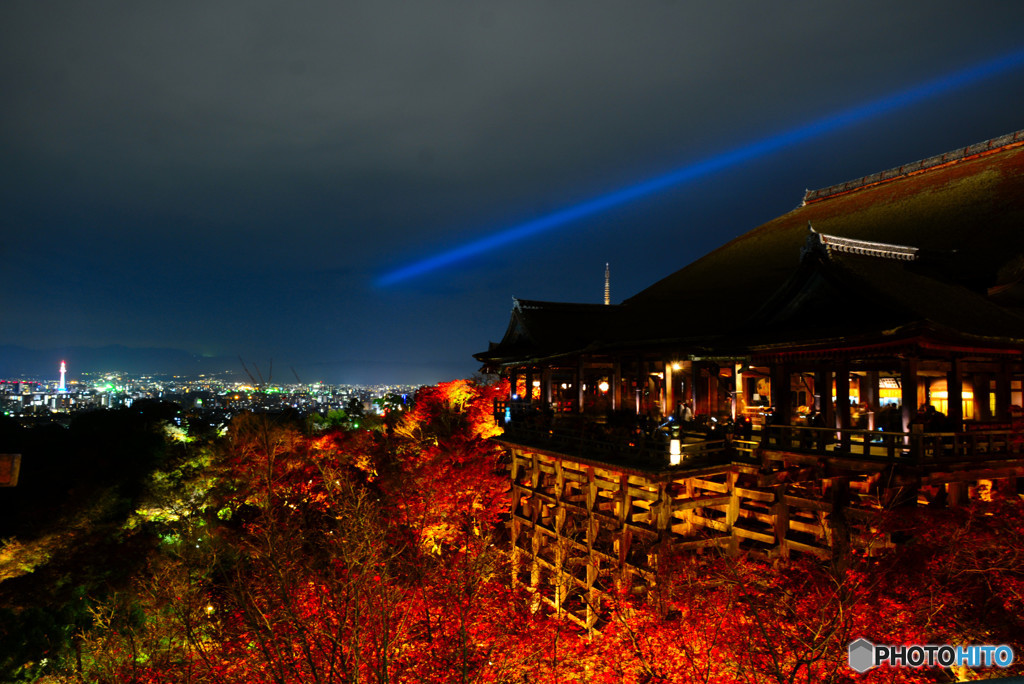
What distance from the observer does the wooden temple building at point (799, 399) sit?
1216 centimetres

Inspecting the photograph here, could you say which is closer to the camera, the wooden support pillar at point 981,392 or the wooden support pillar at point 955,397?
the wooden support pillar at point 955,397

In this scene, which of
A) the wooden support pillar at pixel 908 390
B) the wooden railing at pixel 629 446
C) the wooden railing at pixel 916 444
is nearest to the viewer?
the wooden railing at pixel 916 444

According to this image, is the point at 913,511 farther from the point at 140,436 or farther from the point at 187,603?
the point at 140,436

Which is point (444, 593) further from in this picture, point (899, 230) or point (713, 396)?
point (899, 230)

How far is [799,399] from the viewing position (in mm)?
24422

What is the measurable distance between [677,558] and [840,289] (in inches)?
309

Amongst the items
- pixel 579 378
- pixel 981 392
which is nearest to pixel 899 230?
pixel 981 392

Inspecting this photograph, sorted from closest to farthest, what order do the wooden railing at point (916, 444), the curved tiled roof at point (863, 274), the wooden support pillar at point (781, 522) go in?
the wooden railing at point (916, 444), the curved tiled roof at point (863, 274), the wooden support pillar at point (781, 522)

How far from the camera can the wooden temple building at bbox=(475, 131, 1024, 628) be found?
479 inches

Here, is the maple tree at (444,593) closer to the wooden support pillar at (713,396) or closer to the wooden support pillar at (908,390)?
the wooden support pillar at (908,390)

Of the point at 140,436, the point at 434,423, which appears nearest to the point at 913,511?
the point at 434,423

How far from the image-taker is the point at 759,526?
1522 cm

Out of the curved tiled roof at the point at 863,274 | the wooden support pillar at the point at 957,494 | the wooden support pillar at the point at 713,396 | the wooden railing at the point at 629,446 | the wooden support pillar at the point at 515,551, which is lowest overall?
the wooden support pillar at the point at 515,551

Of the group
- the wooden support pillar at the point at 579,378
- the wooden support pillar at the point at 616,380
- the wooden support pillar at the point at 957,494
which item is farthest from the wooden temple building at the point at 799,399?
the wooden support pillar at the point at 579,378
